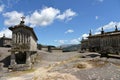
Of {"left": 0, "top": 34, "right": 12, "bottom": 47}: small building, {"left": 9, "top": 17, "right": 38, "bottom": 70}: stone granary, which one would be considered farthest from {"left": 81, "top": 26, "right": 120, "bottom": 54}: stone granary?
{"left": 0, "top": 34, "right": 12, "bottom": 47}: small building

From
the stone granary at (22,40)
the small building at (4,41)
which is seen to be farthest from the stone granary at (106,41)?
the small building at (4,41)

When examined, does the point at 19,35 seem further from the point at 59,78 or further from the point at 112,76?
the point at 112,76

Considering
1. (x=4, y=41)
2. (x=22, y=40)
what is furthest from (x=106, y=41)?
(x=4, y=41)

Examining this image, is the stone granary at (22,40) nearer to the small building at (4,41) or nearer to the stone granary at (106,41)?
the stone granary at (106,41)

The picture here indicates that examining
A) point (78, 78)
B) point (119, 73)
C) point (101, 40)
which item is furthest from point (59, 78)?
point (101, 40)

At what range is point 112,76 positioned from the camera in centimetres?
1933

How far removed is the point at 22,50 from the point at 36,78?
10585 millimetres

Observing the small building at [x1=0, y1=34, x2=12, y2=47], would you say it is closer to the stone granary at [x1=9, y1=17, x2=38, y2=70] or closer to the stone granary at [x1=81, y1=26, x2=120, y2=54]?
the stone granary at [x1=81, y1=26, x2=120, y2=54]

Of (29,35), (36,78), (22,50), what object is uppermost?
(29,35)

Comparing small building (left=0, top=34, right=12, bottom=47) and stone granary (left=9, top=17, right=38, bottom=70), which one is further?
small building (left=0, top=34, right=12, bottom=47)

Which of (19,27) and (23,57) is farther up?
(19,27)

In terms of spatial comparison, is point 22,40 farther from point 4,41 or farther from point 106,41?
point 4,41

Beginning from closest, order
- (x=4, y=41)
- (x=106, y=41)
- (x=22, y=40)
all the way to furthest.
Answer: (x=22, y=40)
(x=106, y=41)
(x=4, y=41)

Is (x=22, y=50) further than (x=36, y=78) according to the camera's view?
Yes
